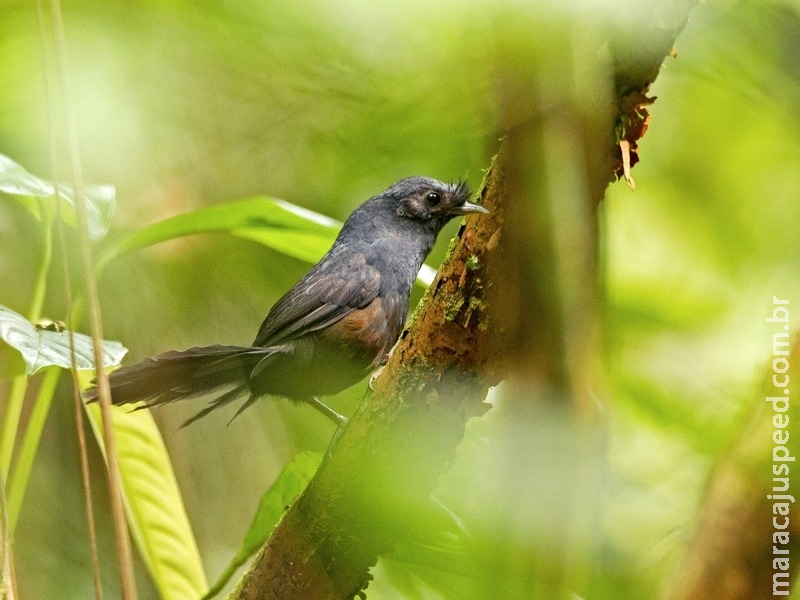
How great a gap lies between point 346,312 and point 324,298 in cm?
6

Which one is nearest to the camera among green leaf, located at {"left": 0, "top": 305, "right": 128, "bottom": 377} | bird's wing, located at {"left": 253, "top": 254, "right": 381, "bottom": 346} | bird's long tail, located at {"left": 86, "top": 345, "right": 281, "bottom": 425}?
Answer: green leaf, located at {"left": 0, "top": 305, "right": 128, "bottom": 377}

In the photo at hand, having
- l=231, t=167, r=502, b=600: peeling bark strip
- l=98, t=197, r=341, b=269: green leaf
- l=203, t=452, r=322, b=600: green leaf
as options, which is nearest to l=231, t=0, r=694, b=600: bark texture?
l=231, t=167, r=502, b=600: peeling bark strip

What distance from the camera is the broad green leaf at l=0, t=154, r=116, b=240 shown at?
1.35 metres

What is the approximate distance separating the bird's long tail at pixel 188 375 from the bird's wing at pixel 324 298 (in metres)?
0.07

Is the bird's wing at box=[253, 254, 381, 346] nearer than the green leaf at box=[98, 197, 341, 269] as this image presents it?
No

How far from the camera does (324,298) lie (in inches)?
67.3

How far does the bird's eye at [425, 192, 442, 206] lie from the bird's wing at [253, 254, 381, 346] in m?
0.22

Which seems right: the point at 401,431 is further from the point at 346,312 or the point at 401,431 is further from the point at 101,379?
the point at 346,312

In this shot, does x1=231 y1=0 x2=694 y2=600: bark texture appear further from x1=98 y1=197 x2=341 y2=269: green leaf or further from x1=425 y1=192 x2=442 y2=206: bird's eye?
x1=425 y1=192 x2=442 y2=206: bird's eye

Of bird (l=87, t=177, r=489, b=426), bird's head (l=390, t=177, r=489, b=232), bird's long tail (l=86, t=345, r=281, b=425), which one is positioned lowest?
bird's long tail (l=86, t=345, r=281, b=425)

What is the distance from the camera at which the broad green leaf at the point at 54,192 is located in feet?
4.42

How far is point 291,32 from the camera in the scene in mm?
1122

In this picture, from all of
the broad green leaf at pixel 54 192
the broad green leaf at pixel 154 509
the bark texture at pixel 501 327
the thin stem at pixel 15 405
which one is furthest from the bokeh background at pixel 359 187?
the broad green leaf at pixel 154 509

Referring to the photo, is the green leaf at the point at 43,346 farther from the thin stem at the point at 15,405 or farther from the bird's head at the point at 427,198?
the bird's head at the point at 427,198
